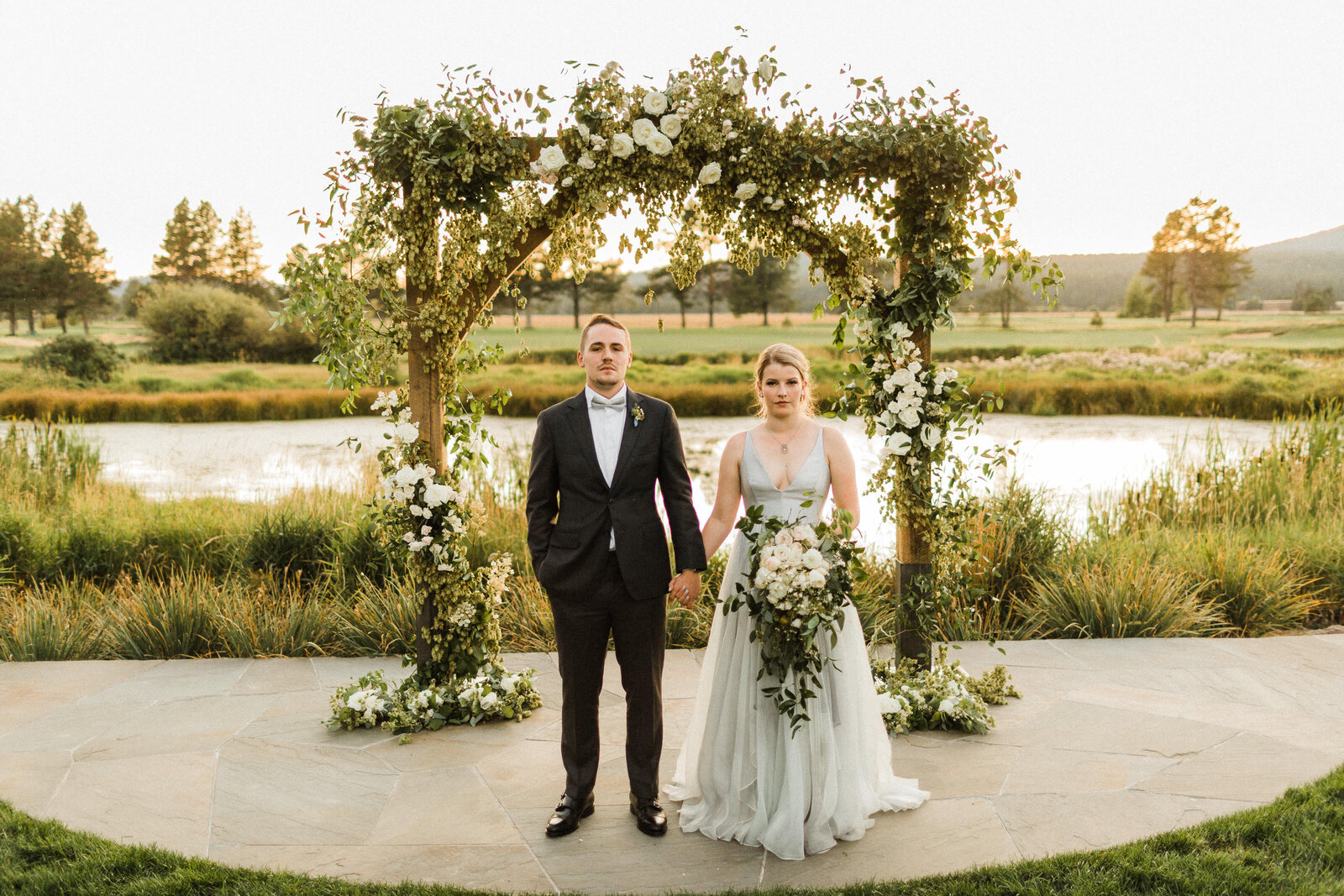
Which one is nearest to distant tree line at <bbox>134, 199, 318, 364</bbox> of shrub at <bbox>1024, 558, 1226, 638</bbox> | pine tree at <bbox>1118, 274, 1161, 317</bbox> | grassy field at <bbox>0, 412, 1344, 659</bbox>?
grassy field at <bbox>0, 412, 1344, 659</bbox>

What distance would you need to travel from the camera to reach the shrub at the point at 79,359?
80.6 ft

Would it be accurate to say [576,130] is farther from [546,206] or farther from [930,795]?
[930,795]

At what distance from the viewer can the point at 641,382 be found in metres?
25.7

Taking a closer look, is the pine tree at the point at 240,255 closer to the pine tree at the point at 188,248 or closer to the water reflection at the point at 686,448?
the pine tree at the point at 188,248

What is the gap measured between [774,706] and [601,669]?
26.1 inches

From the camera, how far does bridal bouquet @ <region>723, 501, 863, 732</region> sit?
2932 millimetres

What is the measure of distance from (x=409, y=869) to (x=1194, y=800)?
3115 millimetres

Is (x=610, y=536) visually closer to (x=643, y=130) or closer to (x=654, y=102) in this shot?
(x=643, y=130)

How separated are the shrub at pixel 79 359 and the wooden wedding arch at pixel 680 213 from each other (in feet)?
85.4

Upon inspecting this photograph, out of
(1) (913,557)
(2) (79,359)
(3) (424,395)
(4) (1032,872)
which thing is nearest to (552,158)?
(3) (424,395)

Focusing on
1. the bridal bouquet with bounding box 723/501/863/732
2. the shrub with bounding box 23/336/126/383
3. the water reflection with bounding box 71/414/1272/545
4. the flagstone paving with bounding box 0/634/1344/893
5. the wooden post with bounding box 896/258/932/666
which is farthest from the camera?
the shrub with bounding box 23/336/126/383

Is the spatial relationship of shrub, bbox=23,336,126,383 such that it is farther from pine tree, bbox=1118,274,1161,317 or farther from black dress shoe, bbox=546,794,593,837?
pine tree, bbox=1118,274,1161,317

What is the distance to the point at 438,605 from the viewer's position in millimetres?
4293

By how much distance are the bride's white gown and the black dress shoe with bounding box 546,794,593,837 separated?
0.40m
